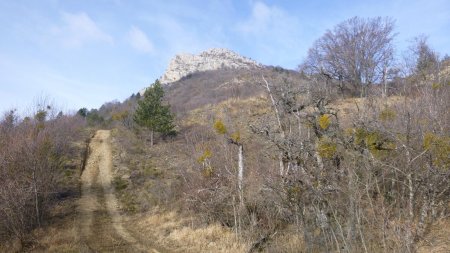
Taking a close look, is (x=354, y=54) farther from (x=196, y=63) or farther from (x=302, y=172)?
(x=196, y=63)

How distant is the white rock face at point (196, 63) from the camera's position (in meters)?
126

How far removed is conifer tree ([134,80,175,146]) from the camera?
112ft

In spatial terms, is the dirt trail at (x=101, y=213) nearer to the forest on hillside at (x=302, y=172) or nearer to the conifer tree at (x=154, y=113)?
the forest on hillside at (x=302, y=172)

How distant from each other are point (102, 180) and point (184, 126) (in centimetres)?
1475

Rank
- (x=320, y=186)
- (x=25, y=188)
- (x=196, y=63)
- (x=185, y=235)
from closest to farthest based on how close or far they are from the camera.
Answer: (x=320, y=186) → (x=185, y=235) → (x=25, y=188) → (x=196, y=63)

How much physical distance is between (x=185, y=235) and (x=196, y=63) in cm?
12280

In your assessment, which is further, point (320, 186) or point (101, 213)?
point (101, 213)

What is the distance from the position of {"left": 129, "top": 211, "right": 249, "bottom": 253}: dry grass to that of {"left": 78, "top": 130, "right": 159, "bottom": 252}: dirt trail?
2.62 ft

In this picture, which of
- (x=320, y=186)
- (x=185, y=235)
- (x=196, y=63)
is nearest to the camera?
(x=320, y=186)

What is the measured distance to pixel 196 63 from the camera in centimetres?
13312

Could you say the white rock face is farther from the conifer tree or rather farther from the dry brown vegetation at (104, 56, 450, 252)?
the dry brown vegetation at (104, 56, 450, 252)

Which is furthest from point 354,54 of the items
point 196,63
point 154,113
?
point 196,63

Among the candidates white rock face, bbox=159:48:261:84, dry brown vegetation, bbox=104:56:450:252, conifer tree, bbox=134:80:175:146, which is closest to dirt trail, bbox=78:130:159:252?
dry brown vegetation, bbox=104:56:450:252

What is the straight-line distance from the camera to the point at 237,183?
42.4 ft
